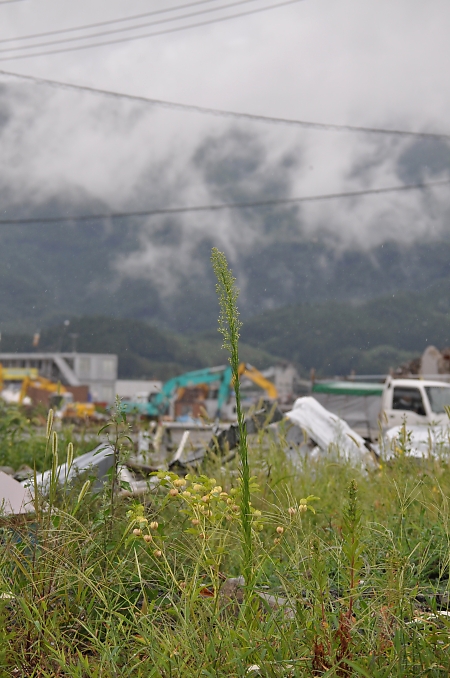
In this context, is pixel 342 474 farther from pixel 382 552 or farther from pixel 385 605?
pixel 385 605

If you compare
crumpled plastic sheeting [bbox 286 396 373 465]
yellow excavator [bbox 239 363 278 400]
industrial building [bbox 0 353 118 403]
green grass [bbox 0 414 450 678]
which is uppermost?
industrial building [bbox 0 353 118 403]

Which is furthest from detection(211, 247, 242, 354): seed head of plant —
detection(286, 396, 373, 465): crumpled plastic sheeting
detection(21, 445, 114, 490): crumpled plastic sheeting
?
detection(286, 396, 373, 465): crumpled plastic sheeting

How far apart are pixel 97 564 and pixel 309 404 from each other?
604 centimetres

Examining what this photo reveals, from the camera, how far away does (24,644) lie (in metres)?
1.99

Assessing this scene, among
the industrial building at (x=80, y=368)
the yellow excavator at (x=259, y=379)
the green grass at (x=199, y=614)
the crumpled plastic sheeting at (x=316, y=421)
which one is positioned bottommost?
the green grass at (x=199, y=614)

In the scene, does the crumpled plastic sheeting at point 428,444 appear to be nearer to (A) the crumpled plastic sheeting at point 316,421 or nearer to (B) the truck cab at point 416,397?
(A) the crumpled plastic sheeting at point 316,421

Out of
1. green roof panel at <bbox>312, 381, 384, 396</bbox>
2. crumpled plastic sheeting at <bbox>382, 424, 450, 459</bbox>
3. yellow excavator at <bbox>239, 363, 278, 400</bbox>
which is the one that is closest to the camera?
crumpled plastic sheeting at <bbox>382, 424, 450, 459</bbox>

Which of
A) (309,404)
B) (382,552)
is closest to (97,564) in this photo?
(382,552)

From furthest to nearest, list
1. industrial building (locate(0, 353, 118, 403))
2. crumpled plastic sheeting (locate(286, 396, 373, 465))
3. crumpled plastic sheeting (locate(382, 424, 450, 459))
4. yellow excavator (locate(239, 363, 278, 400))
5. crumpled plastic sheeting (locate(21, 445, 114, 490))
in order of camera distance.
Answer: industrial building (locate(0, 353, 118, 403)) < yellow excavator (locate(239, 363, 278, 400)) < crumpled plastic sheeting (locate(286, 396, 373, 465)) < crumpled plastic sheeting (locate(382, 424, 450, 459)) < crumpled plastic sheeting (locate(21, 445, 114, 490))

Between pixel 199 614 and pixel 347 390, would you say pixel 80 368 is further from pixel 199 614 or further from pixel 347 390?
pixel 199 614

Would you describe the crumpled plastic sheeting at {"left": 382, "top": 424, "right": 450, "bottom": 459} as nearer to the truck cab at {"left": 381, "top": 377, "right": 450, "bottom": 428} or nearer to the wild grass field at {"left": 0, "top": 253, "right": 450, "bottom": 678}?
the wild grass field at {"left": 0, "top": 253, "right": 450, "bottom": 678}

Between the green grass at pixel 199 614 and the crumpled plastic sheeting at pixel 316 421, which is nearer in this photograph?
the green grass at pixel 199 614

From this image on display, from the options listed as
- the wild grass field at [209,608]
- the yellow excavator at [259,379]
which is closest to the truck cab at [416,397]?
the yellow excavator at [259,379]

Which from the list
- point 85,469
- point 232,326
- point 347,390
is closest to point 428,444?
point 85,469
